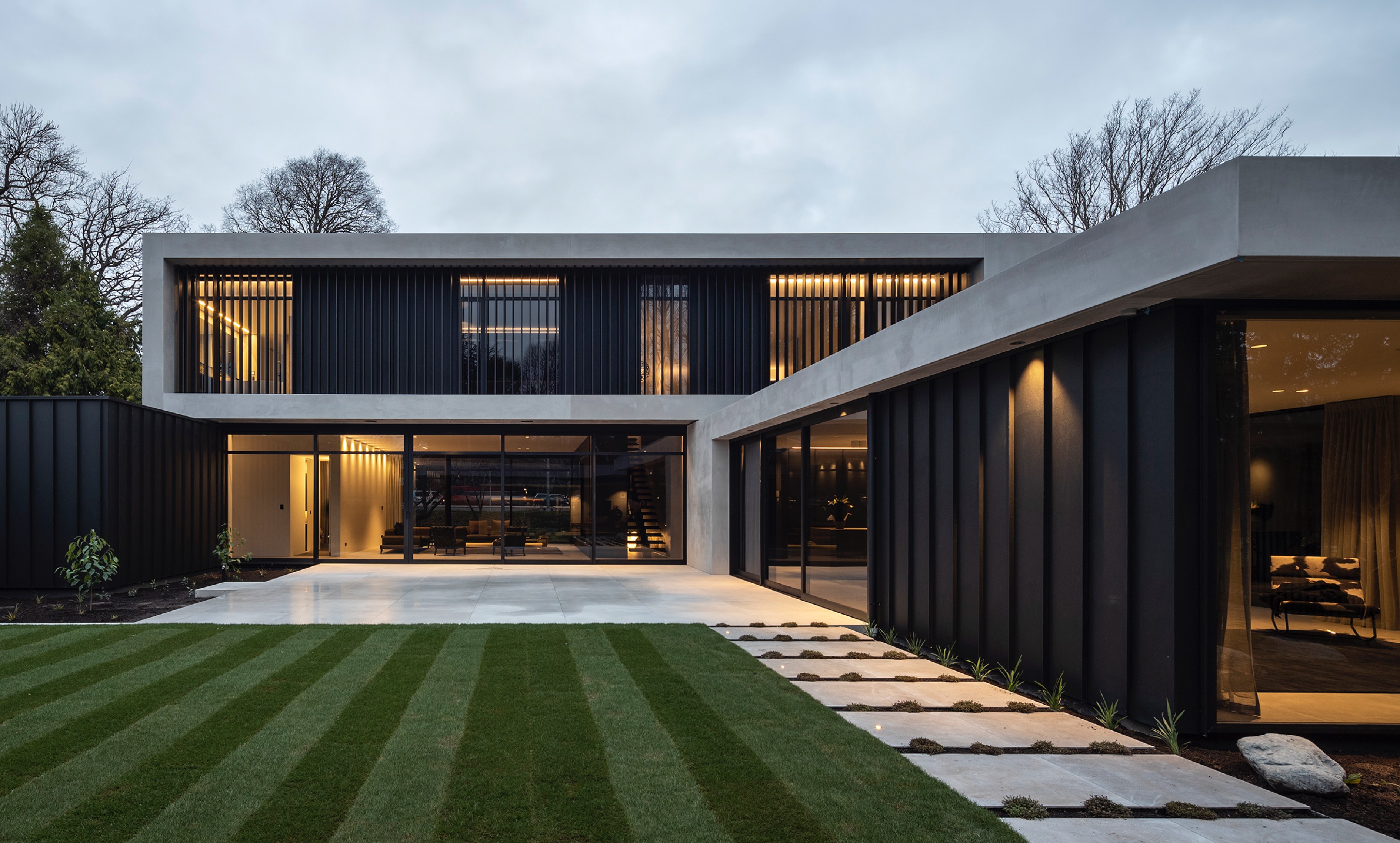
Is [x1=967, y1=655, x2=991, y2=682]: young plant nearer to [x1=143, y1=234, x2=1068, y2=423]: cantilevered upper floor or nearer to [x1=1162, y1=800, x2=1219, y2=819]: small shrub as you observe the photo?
[x1=1162, y1=800, x2=1219, y2=819]: small shrub

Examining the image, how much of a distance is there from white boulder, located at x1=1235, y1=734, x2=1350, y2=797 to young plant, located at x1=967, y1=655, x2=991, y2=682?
7.75ft

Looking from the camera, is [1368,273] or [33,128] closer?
[1368,273]

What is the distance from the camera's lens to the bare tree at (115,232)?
24.4 meters

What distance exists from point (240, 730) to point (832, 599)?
762 centimetres

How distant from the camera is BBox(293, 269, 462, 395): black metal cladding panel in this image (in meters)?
Answer: 17.2

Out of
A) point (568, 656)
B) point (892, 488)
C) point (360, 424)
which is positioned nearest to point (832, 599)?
point (892, 488)

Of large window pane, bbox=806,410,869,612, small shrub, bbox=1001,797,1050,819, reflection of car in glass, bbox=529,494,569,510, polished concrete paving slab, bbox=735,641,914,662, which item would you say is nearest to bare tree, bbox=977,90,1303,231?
large window pane, bbox=806,410,869,612

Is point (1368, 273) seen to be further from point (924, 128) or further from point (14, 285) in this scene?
point (924, 128)

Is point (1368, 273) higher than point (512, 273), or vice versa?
point (512, 273)

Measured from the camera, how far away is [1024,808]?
3740 mm

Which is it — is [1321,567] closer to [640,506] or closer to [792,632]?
[792,632]

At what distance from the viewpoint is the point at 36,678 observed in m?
6.18

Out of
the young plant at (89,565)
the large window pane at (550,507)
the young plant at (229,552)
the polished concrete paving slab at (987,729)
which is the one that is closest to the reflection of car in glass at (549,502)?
the large window pane at (550,507)

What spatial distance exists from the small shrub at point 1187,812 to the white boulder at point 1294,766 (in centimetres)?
65
